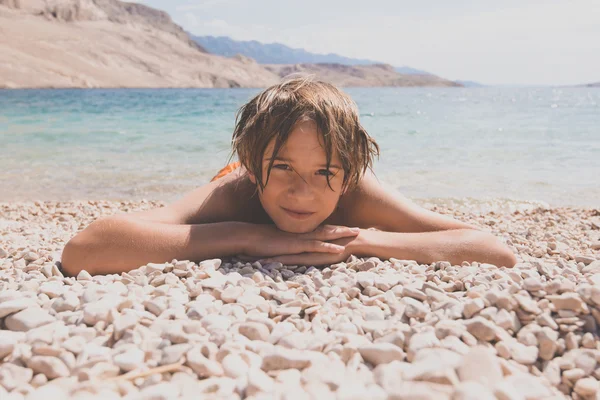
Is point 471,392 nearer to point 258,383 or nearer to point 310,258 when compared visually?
point 258,383

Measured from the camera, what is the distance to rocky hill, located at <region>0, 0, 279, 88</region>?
176 feet

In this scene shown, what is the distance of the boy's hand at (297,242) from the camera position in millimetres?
2816

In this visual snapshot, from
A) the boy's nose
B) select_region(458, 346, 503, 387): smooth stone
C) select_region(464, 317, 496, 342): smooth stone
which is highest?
the boy's nose

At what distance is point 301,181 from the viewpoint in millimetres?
2723

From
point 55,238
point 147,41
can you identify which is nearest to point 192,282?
point 55,238

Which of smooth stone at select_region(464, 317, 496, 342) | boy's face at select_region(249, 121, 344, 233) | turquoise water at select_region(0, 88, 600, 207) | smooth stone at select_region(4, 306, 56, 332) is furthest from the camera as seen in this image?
turquoise water at select_region(0, 88, 600, 207)

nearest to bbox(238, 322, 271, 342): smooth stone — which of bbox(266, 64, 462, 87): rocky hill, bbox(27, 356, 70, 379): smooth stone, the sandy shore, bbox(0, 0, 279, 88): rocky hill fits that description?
the sandy shore

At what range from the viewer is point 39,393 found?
1368 millimetres

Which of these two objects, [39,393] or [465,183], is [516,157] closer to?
[465,183]

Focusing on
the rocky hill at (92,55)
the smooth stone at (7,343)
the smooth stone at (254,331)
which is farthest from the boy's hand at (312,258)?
the rocky hill at (92,55)

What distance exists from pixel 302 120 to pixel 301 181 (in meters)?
0.34

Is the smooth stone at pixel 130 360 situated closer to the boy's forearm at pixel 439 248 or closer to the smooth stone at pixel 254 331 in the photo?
the smooth stone at pixel 254 331

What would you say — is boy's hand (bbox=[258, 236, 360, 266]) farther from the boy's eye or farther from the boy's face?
the boy's eye

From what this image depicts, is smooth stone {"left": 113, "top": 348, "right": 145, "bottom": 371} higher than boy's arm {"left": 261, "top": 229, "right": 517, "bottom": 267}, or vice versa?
boy's arm {"left": 261, "top": 229, "right": 517, "bottom": 267}
